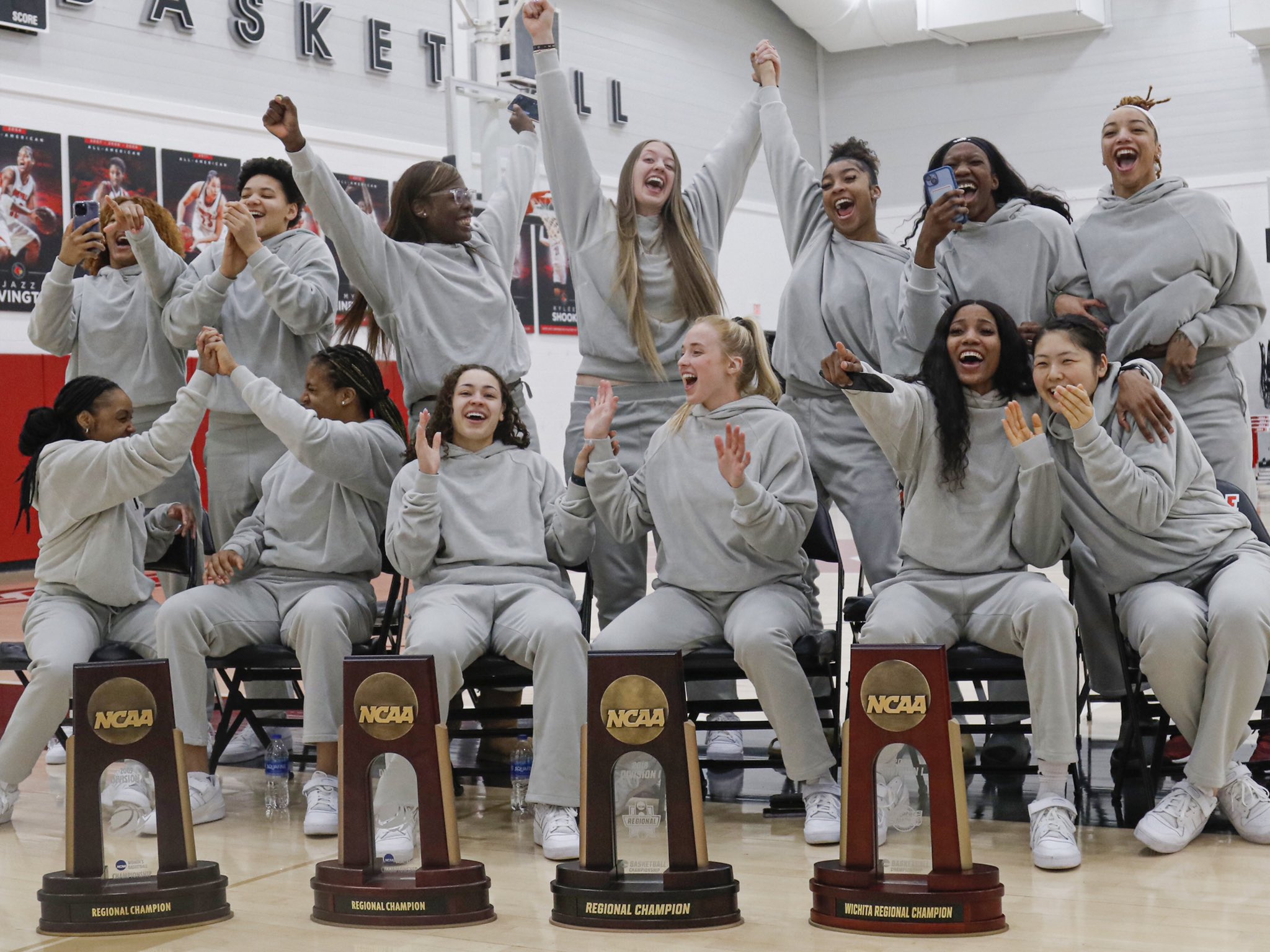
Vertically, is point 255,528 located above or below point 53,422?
below

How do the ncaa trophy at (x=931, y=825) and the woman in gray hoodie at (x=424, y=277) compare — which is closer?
the ncaa trophy at (x=931, y=825)

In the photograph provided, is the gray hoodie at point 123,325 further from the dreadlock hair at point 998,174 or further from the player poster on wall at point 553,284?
the player poster on wall at point 553,284

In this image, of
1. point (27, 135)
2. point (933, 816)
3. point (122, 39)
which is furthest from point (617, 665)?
point (122, 39)

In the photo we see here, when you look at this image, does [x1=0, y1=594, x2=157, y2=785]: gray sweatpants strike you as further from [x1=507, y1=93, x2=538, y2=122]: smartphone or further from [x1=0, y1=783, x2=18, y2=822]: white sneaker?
[x1=507, y1=93, x2=538, y2=122]: smartphone

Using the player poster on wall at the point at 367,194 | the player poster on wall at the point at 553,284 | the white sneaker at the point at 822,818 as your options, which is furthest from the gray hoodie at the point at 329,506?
the player poster on wall at the point at 553,284

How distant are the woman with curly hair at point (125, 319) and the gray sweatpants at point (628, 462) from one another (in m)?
1.30

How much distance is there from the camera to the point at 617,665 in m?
2.82

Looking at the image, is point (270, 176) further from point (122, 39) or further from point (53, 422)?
point (122, 39)

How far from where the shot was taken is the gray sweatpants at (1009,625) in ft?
10.6

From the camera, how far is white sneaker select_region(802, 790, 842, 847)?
132 inches

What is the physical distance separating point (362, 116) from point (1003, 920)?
9.68 meters

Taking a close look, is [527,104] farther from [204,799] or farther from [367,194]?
[367,194]

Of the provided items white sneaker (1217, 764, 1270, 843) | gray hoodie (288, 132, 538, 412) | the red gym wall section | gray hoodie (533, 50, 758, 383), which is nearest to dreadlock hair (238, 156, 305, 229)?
gray hoodie (288, 132, 538, 412)

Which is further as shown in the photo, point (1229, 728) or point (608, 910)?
point (1229, 728)
